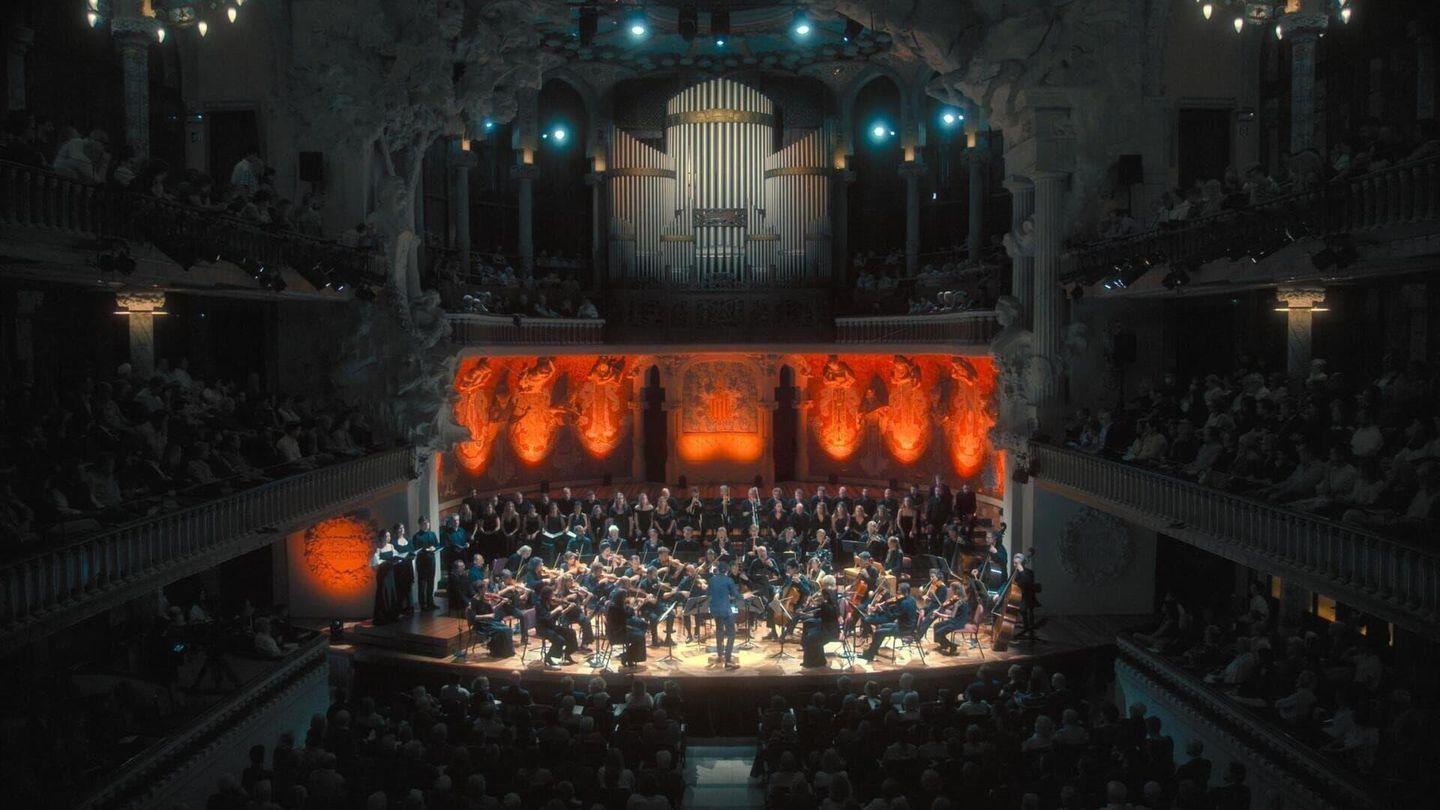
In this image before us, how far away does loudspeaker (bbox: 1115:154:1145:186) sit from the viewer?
18.6 metres

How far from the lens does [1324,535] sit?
10711 mm

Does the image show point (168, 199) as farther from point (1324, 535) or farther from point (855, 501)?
point (855, 501)

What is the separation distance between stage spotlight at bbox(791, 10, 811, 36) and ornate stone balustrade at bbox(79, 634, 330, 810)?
12709 mm

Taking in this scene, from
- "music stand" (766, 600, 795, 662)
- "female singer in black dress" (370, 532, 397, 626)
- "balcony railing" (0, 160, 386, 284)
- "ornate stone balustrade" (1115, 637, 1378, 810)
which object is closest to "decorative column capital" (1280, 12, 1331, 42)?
"ornate stone balustrade" (1115, 637, 1378, 810)

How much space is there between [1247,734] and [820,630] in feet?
18.4

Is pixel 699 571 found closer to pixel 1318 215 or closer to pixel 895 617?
pixel 895 617

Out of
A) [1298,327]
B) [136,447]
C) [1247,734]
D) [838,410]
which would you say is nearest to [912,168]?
[838,410]

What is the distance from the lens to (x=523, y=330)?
22656 mm

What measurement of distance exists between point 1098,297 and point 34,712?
1469 cm

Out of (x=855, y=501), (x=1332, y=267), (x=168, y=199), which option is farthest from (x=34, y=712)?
(x=855, y=501)

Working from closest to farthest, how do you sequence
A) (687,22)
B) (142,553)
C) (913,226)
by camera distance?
(142,553)
(687,22)
(913,226)

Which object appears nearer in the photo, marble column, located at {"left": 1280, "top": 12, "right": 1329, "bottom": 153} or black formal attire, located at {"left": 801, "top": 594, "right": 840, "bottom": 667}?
marble column, located at {"left": 1280, "top": 12, "right": 1329, "bottom": 153}

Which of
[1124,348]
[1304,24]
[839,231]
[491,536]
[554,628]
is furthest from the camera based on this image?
[839,231]

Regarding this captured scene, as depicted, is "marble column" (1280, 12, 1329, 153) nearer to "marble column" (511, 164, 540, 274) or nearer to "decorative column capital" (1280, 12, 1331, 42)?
"decorative column capital" (1280, 12, 1331, 42)
